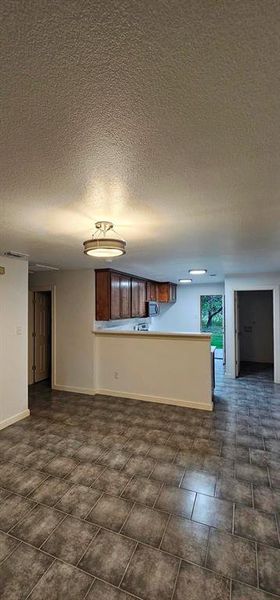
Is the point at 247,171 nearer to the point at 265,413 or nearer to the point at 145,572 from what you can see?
the point at 145,572

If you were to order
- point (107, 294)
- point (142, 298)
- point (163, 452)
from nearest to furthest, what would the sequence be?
point (163, 452) < point (107, 294) < point (142, 298)

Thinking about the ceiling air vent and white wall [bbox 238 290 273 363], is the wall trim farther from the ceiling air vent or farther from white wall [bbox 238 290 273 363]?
white wall [bbox 238 290 273 363]

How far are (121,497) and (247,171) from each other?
8.44ft

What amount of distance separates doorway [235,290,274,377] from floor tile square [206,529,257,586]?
5989mm

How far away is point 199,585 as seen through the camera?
1.55m

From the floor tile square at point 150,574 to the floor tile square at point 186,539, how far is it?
0.08m

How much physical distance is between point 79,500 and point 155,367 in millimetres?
2506

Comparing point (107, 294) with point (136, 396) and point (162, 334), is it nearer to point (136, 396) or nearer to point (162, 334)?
point (162, 334)

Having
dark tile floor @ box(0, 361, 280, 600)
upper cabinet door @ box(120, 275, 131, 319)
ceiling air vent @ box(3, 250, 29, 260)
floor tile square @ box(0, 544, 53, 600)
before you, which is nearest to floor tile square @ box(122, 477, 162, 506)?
dark tile floor @ box(0, 361, 280, 600)

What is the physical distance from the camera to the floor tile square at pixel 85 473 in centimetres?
249

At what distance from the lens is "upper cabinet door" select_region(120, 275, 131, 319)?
5496 mm

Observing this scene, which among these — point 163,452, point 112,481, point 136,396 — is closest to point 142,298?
point 136,396

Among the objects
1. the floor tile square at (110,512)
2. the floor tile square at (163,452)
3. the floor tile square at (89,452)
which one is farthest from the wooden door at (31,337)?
the floor tile square at (110,512)

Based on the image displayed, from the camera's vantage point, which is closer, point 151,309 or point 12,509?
point 12,509
